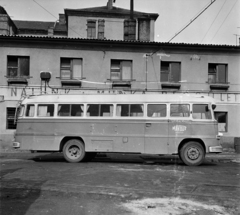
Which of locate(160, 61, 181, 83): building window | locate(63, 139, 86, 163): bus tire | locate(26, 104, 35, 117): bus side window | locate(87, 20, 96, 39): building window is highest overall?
locate(87, 20, 96, 39): building window

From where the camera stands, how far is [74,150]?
13.6 m

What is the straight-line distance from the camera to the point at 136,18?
3212 cm

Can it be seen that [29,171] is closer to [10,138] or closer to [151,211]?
[151,211]

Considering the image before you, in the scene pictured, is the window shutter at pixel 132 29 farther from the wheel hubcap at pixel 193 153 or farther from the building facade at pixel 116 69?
the wheel hubcap at pixel 193 153

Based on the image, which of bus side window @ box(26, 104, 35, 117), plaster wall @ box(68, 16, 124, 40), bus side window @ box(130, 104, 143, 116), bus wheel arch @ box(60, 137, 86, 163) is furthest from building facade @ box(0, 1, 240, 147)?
plaster wall @ box(68, 16, 124, 40)

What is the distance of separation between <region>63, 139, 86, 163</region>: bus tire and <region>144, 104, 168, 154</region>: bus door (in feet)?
9.35

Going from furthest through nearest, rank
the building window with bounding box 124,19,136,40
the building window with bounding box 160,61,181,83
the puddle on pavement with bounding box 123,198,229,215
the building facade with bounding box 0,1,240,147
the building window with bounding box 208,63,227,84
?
the building window with bounding box 124,19,136,40 → the building window with bounding box 208,63,227,84 → the building window with bounding box 160,61,181,83 → the building facade with bounding box 0,1,240,147 → the puddle on pavement with bounding box 123,198,229,215

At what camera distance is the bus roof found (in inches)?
521

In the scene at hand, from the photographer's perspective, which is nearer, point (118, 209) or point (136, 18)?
point (118, 209)

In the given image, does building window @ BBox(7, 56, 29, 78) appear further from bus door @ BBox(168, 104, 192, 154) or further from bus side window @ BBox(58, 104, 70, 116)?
bus door @ BBox(168, 104, 192, 154)

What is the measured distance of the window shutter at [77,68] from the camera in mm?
21594

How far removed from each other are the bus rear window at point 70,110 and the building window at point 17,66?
8.64 metres

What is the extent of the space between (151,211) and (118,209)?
2.20 ft

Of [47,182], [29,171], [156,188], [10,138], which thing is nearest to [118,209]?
[156,188]
